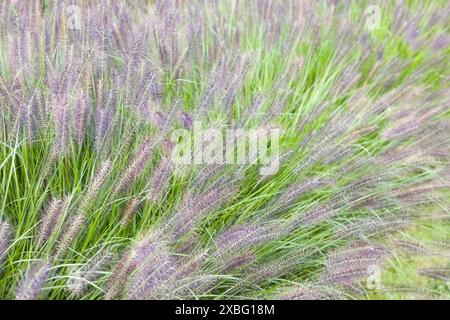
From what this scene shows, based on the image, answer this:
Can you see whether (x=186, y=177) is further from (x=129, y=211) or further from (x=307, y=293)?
(x=307, y=293)

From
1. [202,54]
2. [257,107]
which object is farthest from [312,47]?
[257,107]

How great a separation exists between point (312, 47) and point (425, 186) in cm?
116

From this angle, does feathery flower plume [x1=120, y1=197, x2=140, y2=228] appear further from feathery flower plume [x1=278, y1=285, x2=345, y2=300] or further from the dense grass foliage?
feathery flower plume [x1=278, y1=285, x2=345, y2=300]

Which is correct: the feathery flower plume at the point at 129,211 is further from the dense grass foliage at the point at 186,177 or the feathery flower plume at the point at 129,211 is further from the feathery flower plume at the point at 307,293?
the feathery flower plume at the point at 307,293

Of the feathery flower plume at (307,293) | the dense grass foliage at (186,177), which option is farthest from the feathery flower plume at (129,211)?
the feathery flower plume at (307,293)

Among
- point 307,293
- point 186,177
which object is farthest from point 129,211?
point 307,293

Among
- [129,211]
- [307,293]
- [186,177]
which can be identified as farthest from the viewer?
[186,177]

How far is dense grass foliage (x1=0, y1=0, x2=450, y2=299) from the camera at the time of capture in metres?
1.71

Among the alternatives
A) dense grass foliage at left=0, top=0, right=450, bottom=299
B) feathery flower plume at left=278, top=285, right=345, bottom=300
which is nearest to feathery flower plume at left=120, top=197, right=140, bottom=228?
dense grass foliage at left=0, top=0, right=450, bottom=299

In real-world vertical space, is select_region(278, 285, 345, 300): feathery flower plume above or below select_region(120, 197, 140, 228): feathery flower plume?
below

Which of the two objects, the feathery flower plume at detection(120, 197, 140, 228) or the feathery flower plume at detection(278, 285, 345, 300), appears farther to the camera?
the feathery flower plume at detection(120, 197, 140, 228)

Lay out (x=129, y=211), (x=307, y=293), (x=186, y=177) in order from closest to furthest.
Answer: (x=307, y=293) → (x=129, y=211) → (x=186, y=177)

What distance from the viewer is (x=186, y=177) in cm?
206

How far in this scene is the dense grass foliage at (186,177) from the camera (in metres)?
1.71
